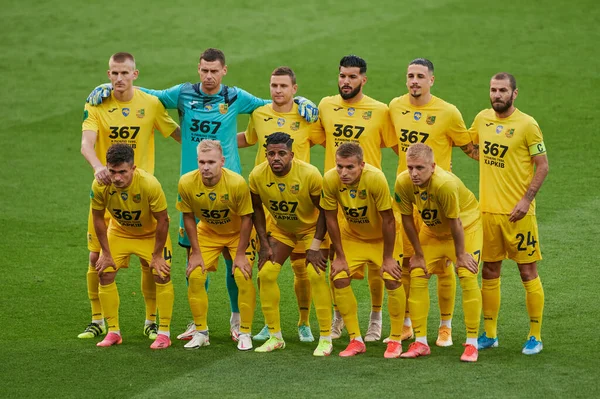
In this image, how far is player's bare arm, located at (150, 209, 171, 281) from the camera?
390 inches

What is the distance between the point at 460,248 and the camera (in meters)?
9.38

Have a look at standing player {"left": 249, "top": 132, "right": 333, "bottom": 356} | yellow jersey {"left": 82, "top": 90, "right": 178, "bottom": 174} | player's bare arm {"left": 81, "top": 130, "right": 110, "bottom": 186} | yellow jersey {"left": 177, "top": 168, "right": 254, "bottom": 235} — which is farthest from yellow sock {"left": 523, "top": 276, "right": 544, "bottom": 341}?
player's bare arm {"left": 81, "top": 130, "right": 110, "bottom": 186}

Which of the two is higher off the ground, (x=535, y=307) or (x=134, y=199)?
(x=134, y=199)

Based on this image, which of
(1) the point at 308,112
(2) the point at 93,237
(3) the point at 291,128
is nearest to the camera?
(1) the point at 308,112

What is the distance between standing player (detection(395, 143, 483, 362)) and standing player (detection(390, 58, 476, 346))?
15.4 inches

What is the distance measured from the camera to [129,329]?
10.6 m

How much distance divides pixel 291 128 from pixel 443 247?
1.89 metres

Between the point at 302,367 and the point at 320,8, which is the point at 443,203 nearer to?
the point at 302,367

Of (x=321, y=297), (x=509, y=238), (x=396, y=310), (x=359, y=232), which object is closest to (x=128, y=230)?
(x=321, y=297)

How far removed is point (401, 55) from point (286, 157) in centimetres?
1216

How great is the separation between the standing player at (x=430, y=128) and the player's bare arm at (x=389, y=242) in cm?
63

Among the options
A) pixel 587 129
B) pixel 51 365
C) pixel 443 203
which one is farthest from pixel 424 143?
pixel 587 129

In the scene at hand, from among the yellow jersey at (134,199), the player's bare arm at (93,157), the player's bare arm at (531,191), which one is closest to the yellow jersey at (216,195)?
the yellow jersey at (134,199)

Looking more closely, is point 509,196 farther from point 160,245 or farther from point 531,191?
point 160,245
